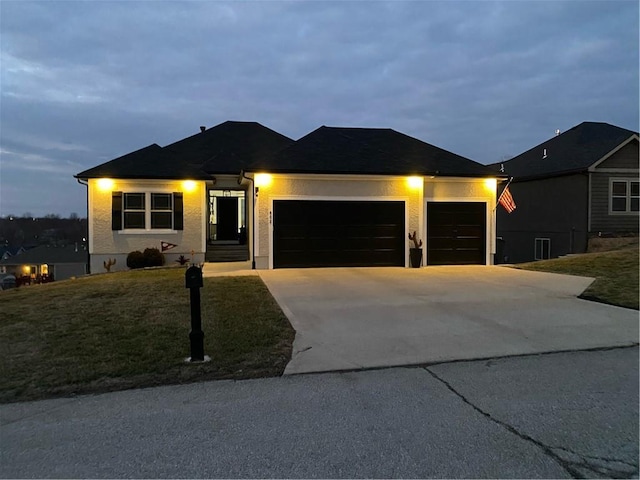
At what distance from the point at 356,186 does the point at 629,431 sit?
1156cm

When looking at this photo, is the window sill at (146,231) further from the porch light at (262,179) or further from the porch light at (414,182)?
the porch light at (414,182)

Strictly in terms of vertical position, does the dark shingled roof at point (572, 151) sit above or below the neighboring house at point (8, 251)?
above

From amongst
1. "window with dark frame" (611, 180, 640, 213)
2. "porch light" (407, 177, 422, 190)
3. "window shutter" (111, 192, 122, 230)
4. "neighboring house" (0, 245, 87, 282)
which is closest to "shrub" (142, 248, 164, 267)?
"window shutter" (111, 192, 122, 230)

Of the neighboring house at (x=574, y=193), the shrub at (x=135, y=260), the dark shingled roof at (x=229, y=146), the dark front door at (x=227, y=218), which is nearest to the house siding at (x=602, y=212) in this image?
the neighboring house at (x=574, y=193)

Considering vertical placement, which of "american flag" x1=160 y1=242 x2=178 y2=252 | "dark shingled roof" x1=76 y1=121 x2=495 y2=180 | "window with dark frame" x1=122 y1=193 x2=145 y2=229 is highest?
"dark shingled roof" x1=76 y1=121 x2=495 y2=180

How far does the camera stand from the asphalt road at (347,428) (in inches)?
120

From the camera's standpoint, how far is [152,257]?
15289 millimetres

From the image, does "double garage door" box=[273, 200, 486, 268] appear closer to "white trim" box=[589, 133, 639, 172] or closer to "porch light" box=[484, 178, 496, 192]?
"porch light" box=[484, 178, 496, 192]

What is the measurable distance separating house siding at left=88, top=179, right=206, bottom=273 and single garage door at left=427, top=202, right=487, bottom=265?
8025mm

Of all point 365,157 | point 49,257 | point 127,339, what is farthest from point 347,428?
point 49,257

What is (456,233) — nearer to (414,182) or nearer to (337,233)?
(414,182)

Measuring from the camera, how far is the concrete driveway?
5.63 metres

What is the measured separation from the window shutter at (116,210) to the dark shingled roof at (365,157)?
467cm

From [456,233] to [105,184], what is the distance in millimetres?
11942
